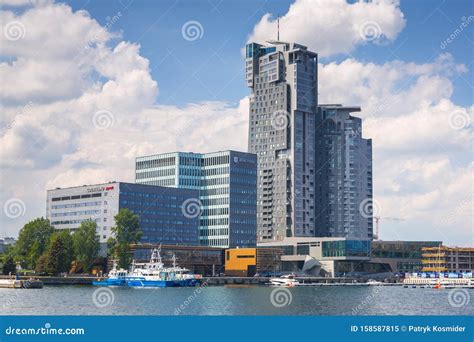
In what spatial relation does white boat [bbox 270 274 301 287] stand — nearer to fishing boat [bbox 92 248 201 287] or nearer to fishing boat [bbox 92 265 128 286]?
fishing boat [bbox 92 248 201 287]

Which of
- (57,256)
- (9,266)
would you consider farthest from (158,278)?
(9,266)

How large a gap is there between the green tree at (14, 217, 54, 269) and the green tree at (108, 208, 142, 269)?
17855 millimetres

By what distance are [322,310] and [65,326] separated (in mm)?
59141

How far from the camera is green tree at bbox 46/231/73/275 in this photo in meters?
163

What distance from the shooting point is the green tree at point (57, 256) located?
534ft

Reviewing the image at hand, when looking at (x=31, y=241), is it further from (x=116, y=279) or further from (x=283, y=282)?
(x=283, y=282)

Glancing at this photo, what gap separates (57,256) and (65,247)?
4279 millimetres

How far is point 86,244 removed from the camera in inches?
6718

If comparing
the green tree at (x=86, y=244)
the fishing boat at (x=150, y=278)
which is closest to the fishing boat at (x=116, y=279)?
the fishing boat at (x=150, y=278)

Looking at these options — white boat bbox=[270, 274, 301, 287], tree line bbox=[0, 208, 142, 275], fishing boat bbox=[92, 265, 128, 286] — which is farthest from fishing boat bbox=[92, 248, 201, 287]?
white boat bbox=[270, 274, 301, 287]

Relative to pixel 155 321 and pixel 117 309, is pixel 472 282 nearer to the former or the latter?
pixel 117 309

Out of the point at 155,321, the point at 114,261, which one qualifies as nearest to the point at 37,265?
the point at 114,261

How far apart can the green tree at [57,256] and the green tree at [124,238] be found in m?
10.4

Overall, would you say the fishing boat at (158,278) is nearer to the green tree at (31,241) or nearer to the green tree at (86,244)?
the green tree at (86,244)
